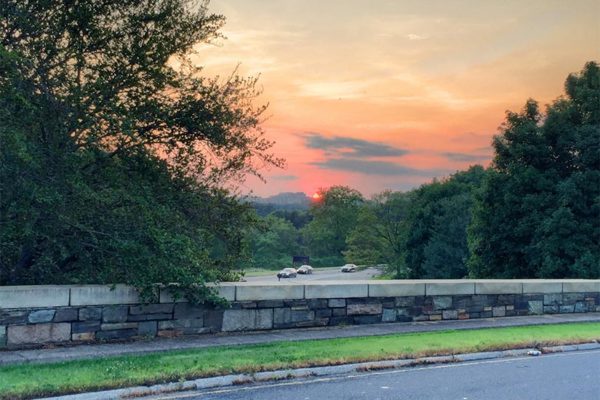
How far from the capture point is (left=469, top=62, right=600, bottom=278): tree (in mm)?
32406

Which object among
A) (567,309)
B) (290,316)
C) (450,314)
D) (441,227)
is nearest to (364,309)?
(290,316)

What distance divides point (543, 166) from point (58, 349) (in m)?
32.0

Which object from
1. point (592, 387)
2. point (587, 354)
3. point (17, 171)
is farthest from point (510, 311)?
point (17, 171)

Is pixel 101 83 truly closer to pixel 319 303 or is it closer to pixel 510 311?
pixel 319 303

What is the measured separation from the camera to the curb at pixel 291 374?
7.14 m

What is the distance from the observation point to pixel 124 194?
12.4m

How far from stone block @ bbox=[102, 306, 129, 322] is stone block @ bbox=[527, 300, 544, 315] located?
31.5ft

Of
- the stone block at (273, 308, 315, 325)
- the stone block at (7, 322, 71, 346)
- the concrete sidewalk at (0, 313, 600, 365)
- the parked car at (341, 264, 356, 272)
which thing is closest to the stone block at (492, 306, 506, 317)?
the concrete sidewalk at (0, 313, 600, 365)

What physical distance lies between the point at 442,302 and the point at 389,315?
1.42 m

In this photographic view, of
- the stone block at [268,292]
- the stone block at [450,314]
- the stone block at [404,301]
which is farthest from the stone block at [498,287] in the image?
the stone block at [268,292]

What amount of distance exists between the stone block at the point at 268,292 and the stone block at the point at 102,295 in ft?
6.00

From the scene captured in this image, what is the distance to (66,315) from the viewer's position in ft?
31.7

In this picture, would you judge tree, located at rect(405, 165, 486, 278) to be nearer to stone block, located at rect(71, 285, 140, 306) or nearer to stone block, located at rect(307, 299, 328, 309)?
stone block, located at rect(307, 299, 328, 309)

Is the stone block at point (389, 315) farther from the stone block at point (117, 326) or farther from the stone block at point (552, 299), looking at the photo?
the stone block at point (117, 326)
